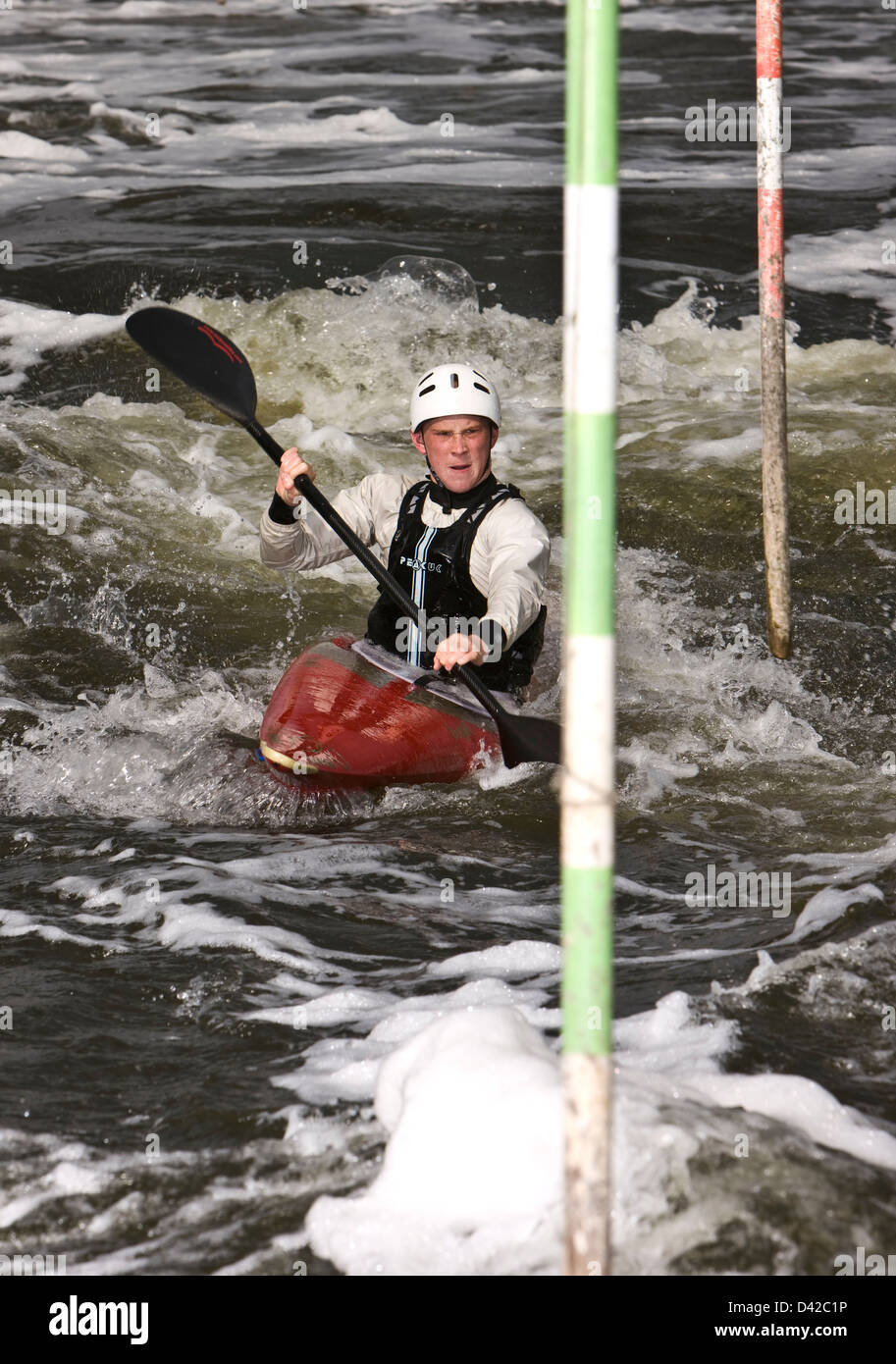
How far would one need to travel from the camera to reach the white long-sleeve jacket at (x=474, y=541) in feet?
15.6

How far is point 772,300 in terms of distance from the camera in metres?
5.61

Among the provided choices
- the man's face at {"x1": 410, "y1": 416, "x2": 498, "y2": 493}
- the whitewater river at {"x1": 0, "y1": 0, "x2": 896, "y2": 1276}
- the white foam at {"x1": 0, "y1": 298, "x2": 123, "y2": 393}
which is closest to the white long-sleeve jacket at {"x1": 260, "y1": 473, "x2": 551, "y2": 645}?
the man's face at {"x1": 410, "y1": 416, "x2": 498, "y2": 493}

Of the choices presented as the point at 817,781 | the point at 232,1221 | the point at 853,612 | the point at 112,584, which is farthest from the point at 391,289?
the point at 232,1221

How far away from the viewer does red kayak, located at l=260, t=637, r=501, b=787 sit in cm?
479

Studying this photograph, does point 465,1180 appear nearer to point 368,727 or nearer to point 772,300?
point 368,727

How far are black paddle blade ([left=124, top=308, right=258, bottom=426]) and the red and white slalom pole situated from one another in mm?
2004

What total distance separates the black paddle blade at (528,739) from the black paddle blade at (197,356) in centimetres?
167

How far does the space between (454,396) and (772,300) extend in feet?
5.02

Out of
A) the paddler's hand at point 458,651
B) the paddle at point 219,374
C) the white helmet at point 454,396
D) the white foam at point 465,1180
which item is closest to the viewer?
the white foam at point 465,1180

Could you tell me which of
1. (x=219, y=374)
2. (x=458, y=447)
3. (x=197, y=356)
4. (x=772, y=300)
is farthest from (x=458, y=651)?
(x=772, y=300)

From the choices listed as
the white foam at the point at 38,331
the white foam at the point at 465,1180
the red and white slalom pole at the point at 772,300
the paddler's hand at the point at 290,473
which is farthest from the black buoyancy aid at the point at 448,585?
the white foam at the point at 38,331

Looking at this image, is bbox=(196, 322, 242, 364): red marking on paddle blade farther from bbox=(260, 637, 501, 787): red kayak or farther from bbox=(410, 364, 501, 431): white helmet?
bbox=(260, 637, 501, 787): red kayak

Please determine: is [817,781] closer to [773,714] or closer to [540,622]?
[773,714]

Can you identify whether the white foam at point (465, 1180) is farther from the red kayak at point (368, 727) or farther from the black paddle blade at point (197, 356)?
the black paddle blade at point (197, 356)
